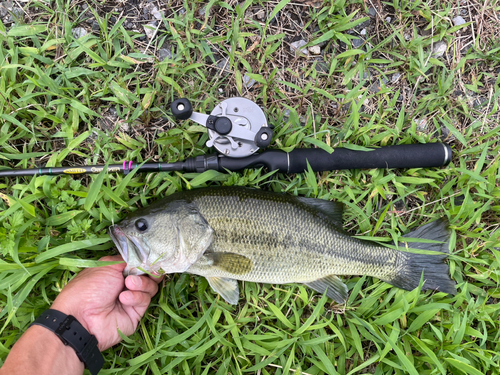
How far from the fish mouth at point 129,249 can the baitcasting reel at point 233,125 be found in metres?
1.11

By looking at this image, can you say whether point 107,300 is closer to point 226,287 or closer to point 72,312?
point 72,312

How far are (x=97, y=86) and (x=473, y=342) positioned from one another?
461cm

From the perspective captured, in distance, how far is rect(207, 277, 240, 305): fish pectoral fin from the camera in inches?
124

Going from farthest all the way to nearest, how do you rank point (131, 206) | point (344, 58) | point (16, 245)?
1. point (344, 58)
2. point (131, 206)
3. point (16, 245)

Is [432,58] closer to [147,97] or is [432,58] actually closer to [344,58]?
[344,58]

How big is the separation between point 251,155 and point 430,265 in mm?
2146

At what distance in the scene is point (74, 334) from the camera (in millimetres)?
Answer: 2799

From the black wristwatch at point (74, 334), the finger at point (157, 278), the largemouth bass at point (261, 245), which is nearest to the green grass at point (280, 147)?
the finger at point (157, 278)

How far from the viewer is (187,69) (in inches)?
132

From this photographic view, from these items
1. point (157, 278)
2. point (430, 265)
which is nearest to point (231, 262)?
point (157, 278)

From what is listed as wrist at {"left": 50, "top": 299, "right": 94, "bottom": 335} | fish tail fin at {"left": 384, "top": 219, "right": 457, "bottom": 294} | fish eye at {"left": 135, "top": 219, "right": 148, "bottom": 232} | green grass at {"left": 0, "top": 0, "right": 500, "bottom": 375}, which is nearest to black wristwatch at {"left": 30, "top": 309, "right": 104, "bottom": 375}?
wrist at {"left": 50, "top": 299, "right": 94, "bottom": 335}

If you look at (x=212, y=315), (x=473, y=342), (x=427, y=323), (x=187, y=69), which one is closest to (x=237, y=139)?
(x=187, y=69)

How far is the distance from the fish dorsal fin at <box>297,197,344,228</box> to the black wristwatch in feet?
7.60

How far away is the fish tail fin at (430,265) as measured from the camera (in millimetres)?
3240
